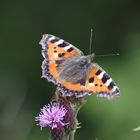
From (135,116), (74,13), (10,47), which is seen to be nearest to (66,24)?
(74,13)

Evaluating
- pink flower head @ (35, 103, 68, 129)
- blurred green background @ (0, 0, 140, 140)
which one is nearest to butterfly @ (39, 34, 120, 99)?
pink flower head @ (35, 103, 68, 129)

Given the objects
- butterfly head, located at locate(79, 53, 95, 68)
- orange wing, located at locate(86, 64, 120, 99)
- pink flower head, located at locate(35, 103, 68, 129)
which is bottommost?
pink flower head, located at locate(35, 103, 68, 129)

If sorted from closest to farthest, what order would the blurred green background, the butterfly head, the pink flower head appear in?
the pink flower head < the butterfly head < the blurred green background

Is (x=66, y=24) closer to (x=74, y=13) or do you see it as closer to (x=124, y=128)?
(x=74, y=13)

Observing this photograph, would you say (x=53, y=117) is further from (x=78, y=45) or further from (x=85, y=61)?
(x=78, y=45)

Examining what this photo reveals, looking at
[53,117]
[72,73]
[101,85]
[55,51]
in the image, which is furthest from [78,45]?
A: [101,85]

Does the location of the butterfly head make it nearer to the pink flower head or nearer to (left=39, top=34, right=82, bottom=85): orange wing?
(left=39, top=34, right=82, bottom=85): orange wing

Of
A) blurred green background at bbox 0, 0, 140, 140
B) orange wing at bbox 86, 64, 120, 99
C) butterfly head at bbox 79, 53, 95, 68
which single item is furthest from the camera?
blurred green background at bbox 0, 0, 140, 140

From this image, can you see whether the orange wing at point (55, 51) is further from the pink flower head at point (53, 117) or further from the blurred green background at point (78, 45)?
the blurred green background at point (78, 45)
